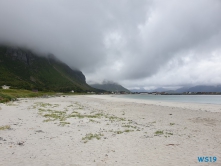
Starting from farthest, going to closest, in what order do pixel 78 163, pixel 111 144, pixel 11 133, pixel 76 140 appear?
pixel 11 133 → pixel 76 140 → pixel 111 144 → pixel 78 163

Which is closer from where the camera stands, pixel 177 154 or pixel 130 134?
pixel 177 154

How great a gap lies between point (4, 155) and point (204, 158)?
42.6ft

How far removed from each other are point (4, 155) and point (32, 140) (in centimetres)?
334

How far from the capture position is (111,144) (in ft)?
40.7

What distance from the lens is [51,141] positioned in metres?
12.8

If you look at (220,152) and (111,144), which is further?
(111,144)

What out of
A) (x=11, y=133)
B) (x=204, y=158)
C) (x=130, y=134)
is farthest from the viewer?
(x=130, y=134)

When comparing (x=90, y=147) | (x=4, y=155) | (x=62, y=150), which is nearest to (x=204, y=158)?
(x=90, y=147)

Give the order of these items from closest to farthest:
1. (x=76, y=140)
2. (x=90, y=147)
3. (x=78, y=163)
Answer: (x=78, y=163) → (x=90, y=147) → (x=76, y=140)

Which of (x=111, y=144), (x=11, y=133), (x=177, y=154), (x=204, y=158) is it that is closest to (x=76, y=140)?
(x=111, y=144)

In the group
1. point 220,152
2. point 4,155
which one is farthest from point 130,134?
point 4,155

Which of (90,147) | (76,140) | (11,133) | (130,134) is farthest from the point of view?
(130,134)

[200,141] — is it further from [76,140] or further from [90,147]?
[76,140]

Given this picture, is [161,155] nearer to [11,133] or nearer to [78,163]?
[78,163]
